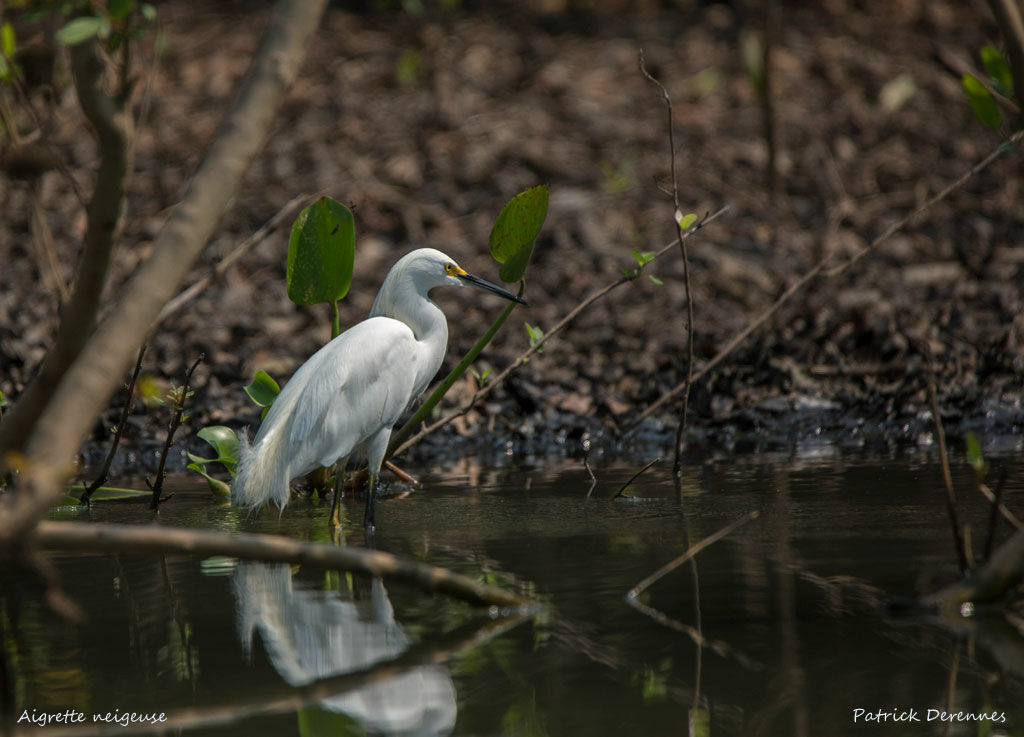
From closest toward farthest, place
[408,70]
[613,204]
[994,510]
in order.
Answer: [994,510], [613,204], [408,70]

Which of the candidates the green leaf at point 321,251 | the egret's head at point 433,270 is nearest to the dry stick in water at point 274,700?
the green leaf at point 321,251

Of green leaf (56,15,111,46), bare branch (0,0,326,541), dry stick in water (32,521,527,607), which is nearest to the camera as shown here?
bare branch (0,0,326,541)

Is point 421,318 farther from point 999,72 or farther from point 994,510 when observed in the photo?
point 994,510

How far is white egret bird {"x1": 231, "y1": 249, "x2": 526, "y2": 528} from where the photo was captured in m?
5.30

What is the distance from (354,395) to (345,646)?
2452mm

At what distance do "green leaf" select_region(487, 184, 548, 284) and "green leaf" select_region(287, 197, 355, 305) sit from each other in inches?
26.7

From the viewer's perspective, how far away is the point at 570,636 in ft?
10.2

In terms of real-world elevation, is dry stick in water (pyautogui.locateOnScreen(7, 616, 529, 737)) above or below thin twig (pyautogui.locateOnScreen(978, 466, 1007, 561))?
below

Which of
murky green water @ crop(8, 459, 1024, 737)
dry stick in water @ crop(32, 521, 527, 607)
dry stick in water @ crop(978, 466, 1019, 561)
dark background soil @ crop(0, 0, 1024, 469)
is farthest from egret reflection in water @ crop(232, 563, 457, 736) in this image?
dark background soil @ crop(0, 0, 1024, 469)

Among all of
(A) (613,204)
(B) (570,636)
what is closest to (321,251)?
(B) (570,636)

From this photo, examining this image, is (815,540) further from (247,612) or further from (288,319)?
(288,319)

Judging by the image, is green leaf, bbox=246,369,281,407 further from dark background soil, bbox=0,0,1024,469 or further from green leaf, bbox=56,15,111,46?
green leaf, bbox=56,15,111,46

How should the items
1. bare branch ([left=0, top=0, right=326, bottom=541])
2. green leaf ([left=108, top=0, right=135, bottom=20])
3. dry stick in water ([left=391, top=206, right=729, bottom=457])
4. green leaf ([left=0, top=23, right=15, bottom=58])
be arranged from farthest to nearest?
dry stick in water ([left=391, top=206, right=729, bottom=457]), green leaf ([left=0, top=23, right=15, bottom=58]), green leaf ([left=108, top=0, right=135, bottom=20]), bare branch ([left=0, top=0, right=326, bottom=541])

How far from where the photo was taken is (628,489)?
5.43m
